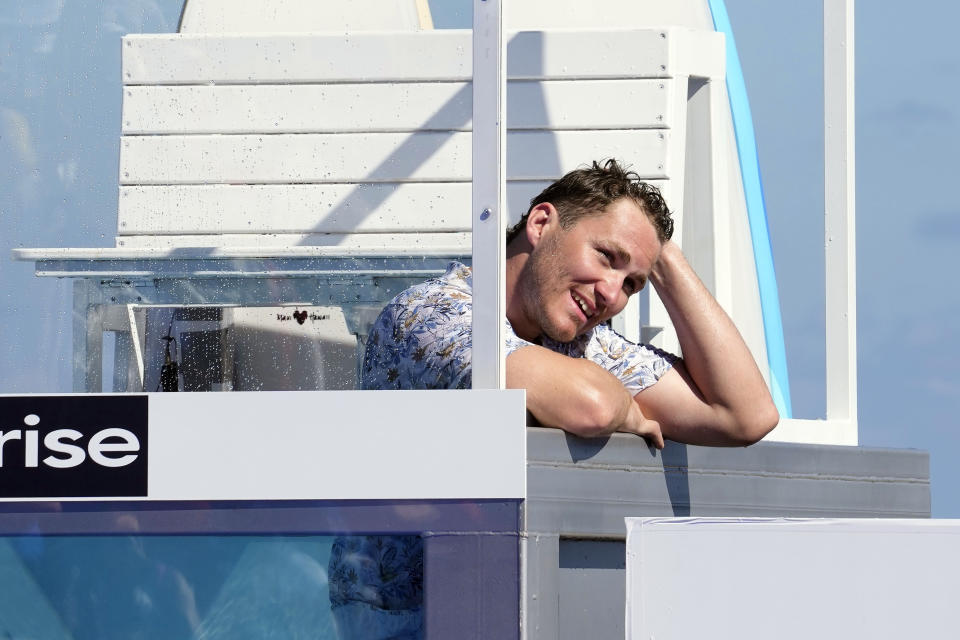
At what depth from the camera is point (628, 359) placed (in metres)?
2.81

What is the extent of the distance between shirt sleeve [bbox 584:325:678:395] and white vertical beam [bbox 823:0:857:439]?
1370 millimetres

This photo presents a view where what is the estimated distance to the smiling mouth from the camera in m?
2.63

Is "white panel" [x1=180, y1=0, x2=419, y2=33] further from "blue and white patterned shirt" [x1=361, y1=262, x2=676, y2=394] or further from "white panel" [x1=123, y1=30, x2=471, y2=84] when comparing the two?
"blue and white patterned shirt" [x1=361, y1=262, x2=676, y2=394]

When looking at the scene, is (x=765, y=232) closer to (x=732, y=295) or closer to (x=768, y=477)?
(x=732, y=295)

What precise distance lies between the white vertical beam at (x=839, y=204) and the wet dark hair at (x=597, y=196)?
146cm

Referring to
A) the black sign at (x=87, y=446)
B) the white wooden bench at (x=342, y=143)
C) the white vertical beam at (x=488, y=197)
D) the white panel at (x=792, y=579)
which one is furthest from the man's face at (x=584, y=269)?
the white wooden bench at (x=342, y=143)

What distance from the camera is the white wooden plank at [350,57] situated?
4.39 metres

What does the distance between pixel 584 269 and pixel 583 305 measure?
0.07 meters

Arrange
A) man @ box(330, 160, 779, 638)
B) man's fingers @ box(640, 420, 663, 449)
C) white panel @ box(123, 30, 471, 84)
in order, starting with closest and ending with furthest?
man @ box(330, 160, 779, 638)
man's fingers @ box(640, 420, 663, 449)
white panel @ box(123, 30, 471, 84)

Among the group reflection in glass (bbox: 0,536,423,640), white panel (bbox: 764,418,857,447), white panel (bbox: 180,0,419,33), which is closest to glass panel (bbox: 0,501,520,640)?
reflection in glass (bbox: 0,536,423,640)

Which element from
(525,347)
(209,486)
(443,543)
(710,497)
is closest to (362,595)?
(443,543)

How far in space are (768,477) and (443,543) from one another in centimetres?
73

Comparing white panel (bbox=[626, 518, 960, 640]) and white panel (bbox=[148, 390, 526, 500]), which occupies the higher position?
white panel (bbox=[148, 390, 526, 500])

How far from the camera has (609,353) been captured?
2.82m
